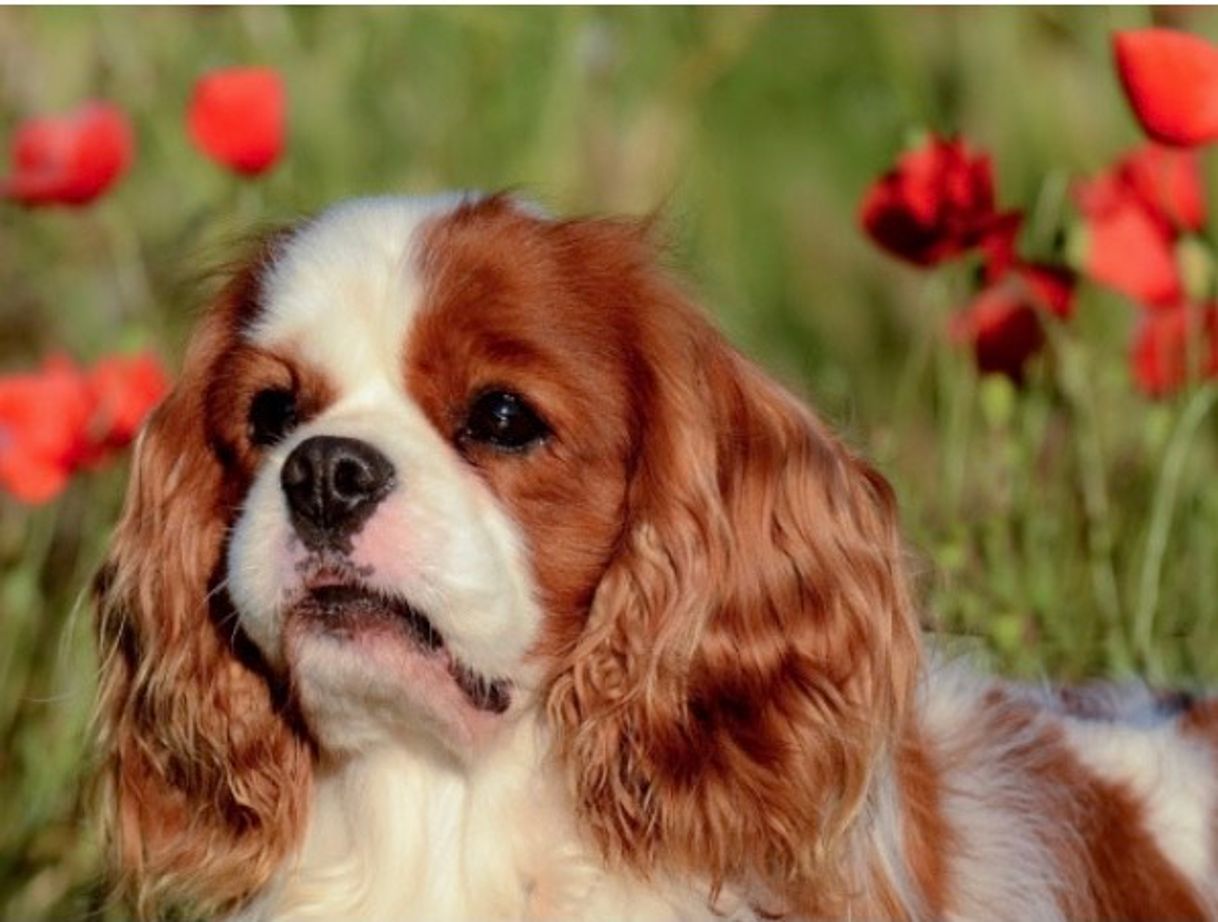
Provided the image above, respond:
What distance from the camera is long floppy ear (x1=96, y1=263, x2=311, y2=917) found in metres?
3.78

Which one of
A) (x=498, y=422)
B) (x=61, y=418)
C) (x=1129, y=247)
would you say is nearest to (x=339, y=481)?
(x=498, y=422)

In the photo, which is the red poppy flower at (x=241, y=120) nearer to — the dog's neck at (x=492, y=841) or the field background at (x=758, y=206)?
the field background at (x=758, y=206)

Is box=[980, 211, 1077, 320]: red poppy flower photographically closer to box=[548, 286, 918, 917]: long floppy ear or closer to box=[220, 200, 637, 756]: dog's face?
box=[548, 286, 918, 917]: long floppy ear

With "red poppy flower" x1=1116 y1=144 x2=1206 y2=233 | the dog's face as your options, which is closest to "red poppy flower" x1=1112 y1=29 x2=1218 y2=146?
"red poppy flower" x1=1116 y1=144 x2=1206 y2=233

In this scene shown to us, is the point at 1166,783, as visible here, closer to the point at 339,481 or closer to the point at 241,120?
the point at 339,481

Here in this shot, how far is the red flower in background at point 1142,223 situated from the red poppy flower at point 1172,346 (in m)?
0.09

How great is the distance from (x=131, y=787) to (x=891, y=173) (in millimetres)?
1866

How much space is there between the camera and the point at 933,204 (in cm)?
491

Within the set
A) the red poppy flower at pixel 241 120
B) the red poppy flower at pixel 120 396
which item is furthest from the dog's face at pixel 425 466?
the red poppy flower at pixel 241 120

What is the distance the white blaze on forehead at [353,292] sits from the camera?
3477 millimetres

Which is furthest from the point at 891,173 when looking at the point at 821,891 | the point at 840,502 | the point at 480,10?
the point at 480,10

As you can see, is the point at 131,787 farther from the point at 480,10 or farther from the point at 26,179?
the point at 480,10

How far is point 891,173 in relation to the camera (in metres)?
4.98

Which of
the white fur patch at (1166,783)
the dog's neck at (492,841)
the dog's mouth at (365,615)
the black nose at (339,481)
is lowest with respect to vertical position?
the white fur patch at (1166,783)
